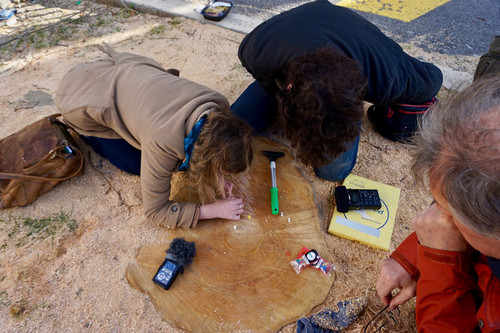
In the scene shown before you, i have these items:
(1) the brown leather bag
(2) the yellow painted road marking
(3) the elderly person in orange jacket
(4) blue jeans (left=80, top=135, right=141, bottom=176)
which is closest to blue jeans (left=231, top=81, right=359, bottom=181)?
(4) blue jeans (left=80, top=135, right=141, bottom=176)

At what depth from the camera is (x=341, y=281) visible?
4.64 feet

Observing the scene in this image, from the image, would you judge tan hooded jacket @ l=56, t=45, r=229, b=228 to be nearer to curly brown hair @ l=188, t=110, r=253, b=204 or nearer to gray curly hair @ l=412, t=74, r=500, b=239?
curly brown hair @ l=188, t=110, r=253, b=204

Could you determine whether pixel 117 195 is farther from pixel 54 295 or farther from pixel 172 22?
pixel 172 22

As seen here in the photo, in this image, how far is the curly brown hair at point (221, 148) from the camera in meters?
1.27

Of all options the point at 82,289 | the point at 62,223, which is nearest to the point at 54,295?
the point at 82,289

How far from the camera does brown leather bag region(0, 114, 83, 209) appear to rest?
1.59 metres

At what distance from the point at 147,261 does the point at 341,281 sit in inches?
36.1

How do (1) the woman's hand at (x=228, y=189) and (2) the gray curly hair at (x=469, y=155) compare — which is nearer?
(2) the gray curly hair at (x=469, y=155)

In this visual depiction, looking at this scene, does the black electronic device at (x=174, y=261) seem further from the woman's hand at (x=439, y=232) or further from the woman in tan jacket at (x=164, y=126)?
the woman's hand at (x=439, y=232)

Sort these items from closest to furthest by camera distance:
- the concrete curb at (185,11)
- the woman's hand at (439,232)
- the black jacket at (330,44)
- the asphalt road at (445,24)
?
the woman's hand at (439,232), the black jacket at (330,44), the asphalt road at (445,24), the concrete curb at (185,11)

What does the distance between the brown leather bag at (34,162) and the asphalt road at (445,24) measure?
2596 mm

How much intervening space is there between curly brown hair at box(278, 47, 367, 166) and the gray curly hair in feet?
1.36

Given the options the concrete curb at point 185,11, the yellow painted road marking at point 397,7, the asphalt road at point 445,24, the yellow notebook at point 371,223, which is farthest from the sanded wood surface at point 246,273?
the yellow painted road marking at point 397,7

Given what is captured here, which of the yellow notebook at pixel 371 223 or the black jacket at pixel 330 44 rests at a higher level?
the black jacket at pixel 330 44
